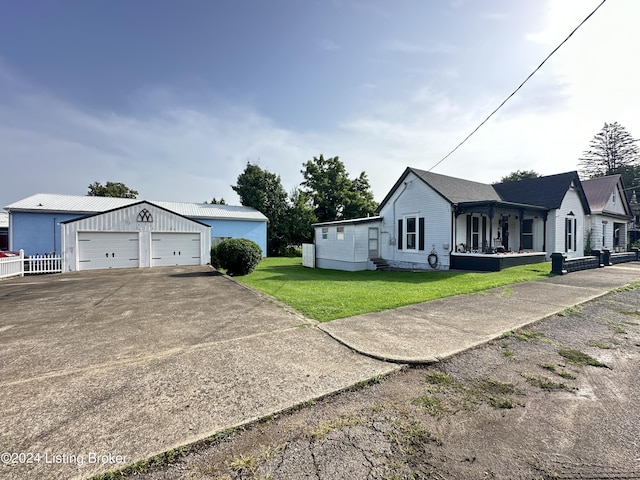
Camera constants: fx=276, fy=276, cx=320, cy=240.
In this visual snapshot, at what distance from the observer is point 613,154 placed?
43594 millimetres

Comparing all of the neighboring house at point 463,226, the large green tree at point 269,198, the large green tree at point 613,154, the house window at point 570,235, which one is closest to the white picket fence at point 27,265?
the neighboring house at point 463,226

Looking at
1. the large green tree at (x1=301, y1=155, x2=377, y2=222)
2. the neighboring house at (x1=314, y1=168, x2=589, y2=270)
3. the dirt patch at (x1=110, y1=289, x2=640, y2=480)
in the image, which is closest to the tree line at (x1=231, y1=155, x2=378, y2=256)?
the large green tree at (x1=301, y1=155, x2=377, y2=222)

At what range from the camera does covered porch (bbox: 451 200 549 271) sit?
13312mm

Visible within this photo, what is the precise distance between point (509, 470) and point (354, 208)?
30391 millimetres

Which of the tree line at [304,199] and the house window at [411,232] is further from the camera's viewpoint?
the tree line at [304,199]

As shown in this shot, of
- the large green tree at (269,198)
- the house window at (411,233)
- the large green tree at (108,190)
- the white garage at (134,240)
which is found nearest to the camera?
the house window at (411,233)

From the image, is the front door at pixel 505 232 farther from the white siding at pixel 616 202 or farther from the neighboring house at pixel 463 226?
the white siding at pixel 616 202

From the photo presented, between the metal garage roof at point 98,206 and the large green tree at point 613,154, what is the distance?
54.2m

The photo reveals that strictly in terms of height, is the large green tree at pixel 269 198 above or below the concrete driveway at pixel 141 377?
above

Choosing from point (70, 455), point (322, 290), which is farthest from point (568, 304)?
point (70, 455)

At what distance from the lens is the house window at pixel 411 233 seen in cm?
1582

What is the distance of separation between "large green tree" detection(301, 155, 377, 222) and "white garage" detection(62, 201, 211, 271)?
15.3m

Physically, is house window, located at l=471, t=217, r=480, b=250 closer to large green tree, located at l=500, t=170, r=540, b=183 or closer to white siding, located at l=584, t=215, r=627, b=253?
white siding, located at l=584, t=215, r=627, b=253

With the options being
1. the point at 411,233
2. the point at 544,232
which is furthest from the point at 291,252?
the point at 544,232
